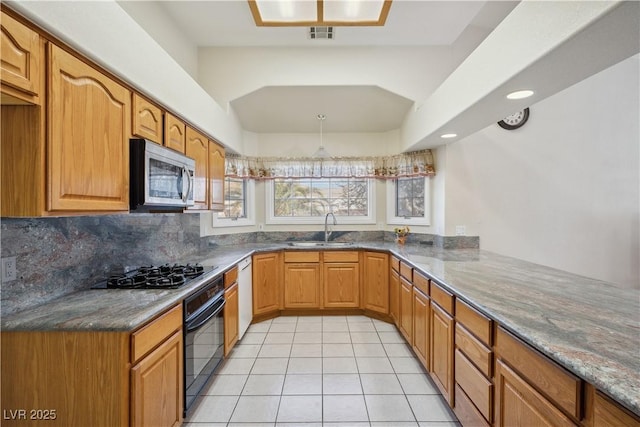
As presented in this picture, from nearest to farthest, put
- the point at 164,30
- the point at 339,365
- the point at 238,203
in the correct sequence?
the point at 339,365
the point at 164,30
the point at 238,203

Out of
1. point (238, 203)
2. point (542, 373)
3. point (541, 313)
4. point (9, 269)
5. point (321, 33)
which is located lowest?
point (542, 373)

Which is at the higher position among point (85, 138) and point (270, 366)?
point (85, 138)

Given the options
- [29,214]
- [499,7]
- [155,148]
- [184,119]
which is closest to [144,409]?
[29,214]

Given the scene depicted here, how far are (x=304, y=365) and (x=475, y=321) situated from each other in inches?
59.8

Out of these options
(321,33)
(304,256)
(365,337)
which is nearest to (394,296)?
(365,337)

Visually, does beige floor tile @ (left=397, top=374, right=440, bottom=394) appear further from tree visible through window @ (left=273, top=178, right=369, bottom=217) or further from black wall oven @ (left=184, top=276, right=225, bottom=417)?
tree visible through window @ (left=273, top=178, right=369, bottom=217)

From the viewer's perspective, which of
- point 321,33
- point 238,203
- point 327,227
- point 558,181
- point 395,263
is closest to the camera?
point 321,33

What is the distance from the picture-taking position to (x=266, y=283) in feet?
11.1

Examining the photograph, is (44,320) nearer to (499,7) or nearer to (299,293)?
(299,293)

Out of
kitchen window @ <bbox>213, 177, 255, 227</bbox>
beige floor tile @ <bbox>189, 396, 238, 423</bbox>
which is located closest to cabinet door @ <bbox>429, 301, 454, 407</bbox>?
beige floor tile @ <bbox>189, 396, 238, 423</bbox>

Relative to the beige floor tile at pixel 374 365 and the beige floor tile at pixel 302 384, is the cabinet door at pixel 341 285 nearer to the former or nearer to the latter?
the beige floor tile at pixel 374 365

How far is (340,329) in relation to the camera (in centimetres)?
316

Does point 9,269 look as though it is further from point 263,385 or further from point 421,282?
point 421,282

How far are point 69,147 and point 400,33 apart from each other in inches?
118
